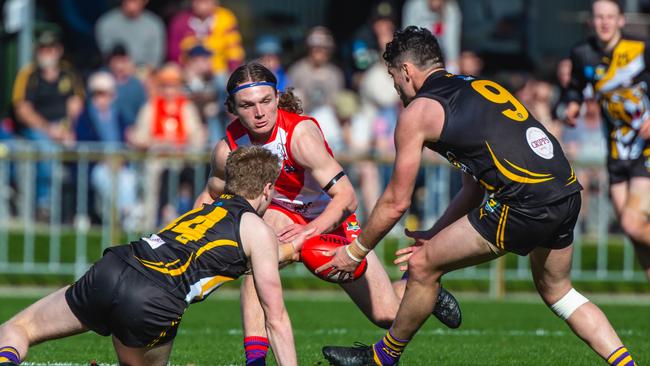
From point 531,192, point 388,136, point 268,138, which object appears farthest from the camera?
point 388,136

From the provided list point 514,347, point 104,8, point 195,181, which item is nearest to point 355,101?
point 195,181

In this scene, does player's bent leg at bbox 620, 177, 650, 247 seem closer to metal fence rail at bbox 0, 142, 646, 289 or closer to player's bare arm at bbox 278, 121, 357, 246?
metal fence rail at bbox 0, 142, 646, 289

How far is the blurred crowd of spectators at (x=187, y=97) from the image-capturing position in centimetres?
1430

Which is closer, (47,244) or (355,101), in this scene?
(47,244)

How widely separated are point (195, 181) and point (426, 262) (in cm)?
764

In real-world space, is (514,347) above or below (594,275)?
above

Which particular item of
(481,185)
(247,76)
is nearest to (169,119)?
(247,76)

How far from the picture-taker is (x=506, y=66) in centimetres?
1905

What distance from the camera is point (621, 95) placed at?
10.9 metres

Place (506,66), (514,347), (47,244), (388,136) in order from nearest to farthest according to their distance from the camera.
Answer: (514,347), (47,244), (388,136), (506,66)

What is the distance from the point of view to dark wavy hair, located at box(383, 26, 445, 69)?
274 inches

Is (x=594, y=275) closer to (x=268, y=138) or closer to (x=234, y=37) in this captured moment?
(x=234, y=37)

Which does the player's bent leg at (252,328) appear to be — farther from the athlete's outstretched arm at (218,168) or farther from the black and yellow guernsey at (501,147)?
the black and yellow guernsey at (501,147)

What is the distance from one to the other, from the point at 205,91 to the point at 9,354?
9710mm
